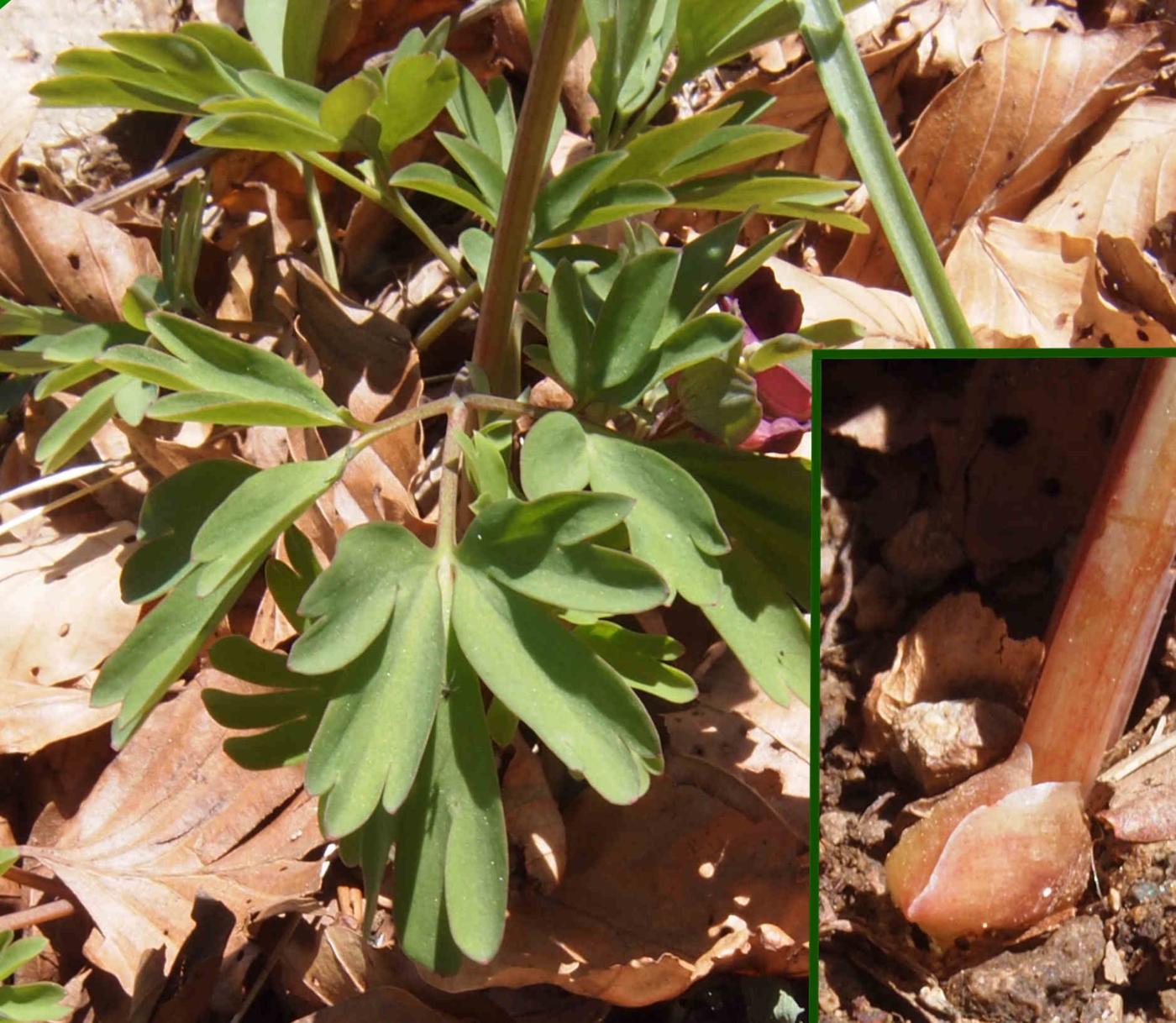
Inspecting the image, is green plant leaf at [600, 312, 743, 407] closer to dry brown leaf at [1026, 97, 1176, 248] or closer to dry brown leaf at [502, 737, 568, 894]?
dry brown leaf at [502, 737, 568, 894]

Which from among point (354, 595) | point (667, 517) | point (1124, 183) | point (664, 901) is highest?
point (354, 595)

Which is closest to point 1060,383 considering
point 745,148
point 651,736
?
point 745,148

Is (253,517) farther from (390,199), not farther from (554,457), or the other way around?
(390,199)

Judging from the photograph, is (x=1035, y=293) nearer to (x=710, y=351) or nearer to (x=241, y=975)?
(x=710, y=351)

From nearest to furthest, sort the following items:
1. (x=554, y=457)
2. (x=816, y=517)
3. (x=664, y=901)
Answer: (x=816, y=517) → (x=554, y=457) → (x=664, y=901)

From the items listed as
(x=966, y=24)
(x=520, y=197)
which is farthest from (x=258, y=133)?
(x=966, y=24)

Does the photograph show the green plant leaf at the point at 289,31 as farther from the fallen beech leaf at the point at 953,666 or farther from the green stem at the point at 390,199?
the fallen beech leaf at the point at 953,666

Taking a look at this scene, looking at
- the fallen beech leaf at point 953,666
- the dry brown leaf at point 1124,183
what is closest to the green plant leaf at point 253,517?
the fallen beech leaf at point 953,666
